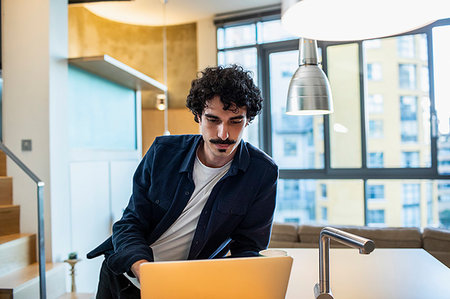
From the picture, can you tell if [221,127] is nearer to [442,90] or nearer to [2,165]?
[2,165]

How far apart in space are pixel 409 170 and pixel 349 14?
4.69 metres

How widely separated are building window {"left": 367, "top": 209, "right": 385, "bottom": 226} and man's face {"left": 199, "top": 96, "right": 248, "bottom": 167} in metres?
4.45

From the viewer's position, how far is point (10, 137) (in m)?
3.46

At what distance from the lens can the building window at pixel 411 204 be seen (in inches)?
205

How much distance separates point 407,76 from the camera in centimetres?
527

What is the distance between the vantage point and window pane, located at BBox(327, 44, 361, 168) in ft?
18.0

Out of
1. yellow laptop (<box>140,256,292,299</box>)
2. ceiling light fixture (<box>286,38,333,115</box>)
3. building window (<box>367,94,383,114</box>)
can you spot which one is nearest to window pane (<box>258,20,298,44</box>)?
building window (<box>367,94,383,114</box>)

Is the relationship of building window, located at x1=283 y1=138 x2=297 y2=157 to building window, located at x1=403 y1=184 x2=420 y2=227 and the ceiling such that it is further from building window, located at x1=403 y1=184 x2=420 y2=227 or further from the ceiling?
the ceiling

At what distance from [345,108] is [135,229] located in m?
4.63

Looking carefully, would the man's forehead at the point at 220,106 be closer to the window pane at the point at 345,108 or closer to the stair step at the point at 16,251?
the stair step at the point at 16,251

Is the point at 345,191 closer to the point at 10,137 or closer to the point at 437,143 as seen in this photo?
the point at 437,143

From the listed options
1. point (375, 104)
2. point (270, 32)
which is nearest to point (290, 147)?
point (375, 104)

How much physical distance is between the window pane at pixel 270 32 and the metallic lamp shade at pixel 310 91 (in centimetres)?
388

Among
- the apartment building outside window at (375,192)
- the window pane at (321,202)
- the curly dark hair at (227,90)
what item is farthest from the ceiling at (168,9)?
the curly dark hair at (227,90)
